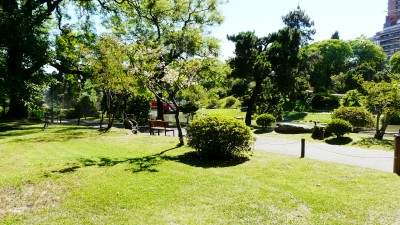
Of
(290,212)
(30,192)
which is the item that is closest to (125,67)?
(30,192)

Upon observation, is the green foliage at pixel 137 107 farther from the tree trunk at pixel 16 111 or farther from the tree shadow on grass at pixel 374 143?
the tree shadow on grass at pixel 374 143

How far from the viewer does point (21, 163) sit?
382 inches

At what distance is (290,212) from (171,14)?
2401 cm

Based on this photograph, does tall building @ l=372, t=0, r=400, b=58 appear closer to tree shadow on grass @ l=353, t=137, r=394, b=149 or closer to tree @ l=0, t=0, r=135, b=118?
tree shadow on grass @ l=353, t=137, r=394, b=149

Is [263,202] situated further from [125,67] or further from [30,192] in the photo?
[125,67]

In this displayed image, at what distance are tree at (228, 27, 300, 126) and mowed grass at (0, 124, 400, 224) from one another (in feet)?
52.2

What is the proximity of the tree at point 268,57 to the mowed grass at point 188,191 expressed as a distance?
627 inches

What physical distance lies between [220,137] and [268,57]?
17757 mm

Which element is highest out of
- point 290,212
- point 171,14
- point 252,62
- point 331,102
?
point 171,14

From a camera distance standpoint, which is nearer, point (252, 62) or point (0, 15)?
point (0, 15)

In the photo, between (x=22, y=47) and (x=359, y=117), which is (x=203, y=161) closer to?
(x=22, y=47)

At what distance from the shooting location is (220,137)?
1051 cm

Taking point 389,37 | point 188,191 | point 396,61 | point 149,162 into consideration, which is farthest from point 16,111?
point 389,37

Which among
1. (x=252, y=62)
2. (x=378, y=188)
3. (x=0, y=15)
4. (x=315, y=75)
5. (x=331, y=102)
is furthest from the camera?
(x=315, y=75)
